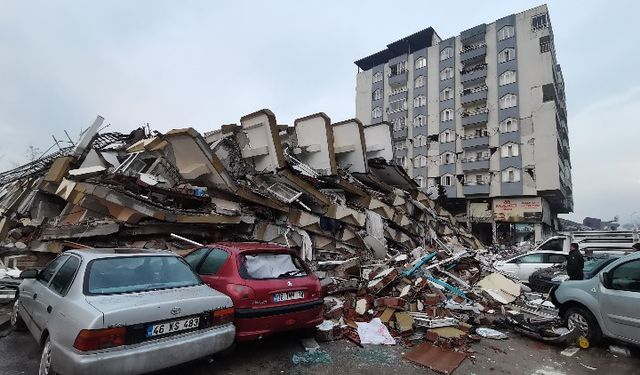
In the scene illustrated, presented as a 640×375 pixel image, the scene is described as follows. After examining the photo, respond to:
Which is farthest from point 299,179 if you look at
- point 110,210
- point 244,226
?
point 110,210

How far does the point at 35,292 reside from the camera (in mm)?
4824

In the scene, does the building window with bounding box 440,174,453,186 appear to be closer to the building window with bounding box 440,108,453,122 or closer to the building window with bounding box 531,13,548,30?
the building window with bounding box 440,108,453,122

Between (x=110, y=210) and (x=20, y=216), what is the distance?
5697 mm

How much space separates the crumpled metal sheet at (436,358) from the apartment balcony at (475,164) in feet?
128

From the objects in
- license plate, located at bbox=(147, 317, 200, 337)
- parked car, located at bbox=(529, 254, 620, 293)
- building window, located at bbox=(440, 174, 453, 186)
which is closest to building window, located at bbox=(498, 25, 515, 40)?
building window, located at bbox=(440, 174, 453, 186)

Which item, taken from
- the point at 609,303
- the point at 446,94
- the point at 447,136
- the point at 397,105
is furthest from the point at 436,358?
the point at 397,105

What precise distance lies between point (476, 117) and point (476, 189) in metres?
8.66

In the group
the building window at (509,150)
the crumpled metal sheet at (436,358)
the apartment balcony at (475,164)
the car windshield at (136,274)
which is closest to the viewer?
the car windshield at (136,274)

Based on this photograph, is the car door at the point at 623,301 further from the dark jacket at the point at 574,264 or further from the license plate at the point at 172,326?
the license plate at the point at 172,326

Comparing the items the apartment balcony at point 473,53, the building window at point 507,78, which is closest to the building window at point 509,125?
the building window at point 507,78

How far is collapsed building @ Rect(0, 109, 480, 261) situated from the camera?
9773mm

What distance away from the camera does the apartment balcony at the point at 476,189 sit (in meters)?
40.0

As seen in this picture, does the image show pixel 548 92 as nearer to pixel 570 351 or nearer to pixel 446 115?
pixel 446 115

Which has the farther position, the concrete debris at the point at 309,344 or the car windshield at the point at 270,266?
the concrete debris at the point at 309,344
